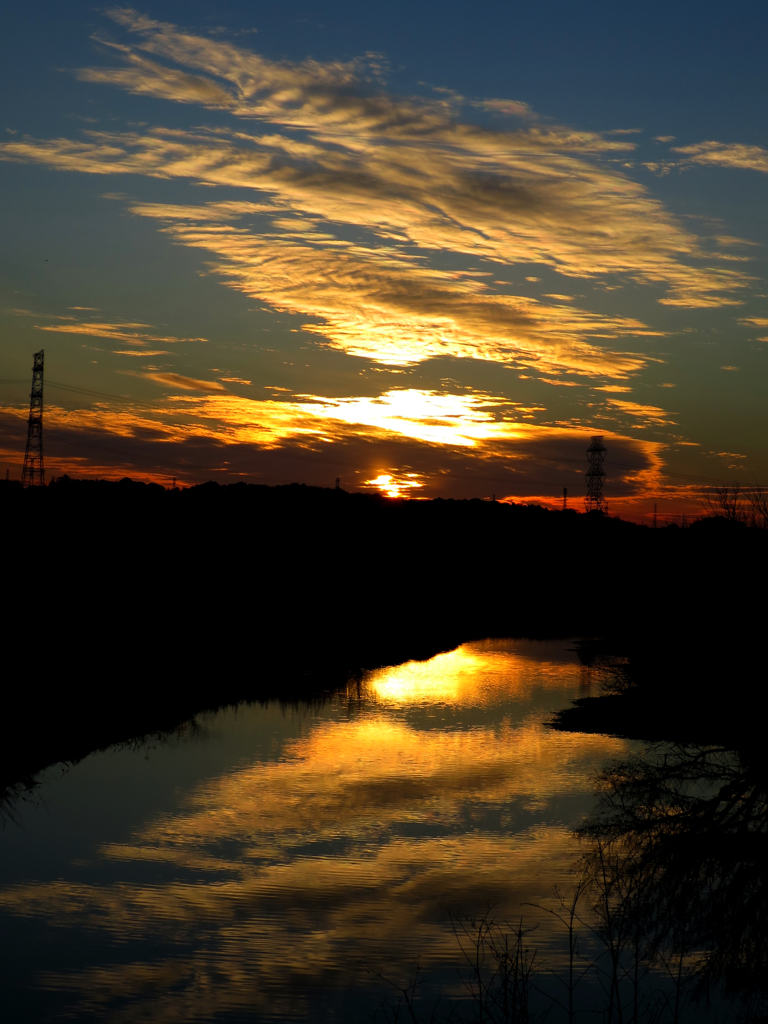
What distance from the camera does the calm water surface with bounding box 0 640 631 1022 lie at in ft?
38.8

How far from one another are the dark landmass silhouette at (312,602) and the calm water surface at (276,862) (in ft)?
9.67

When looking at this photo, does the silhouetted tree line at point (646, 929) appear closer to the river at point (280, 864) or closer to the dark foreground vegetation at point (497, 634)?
the dark foreground vegetation at point (497, 634)

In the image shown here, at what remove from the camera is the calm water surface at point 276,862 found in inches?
466

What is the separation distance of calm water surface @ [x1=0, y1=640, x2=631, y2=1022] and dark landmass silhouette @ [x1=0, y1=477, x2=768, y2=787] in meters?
2.95

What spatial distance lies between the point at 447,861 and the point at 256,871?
3.14 metres

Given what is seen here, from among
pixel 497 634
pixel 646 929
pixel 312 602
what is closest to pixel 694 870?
pixel 646 929

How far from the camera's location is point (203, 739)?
24.4m

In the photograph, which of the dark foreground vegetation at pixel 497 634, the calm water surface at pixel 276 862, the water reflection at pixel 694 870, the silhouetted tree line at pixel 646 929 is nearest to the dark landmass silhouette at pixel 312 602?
the dark foreground vegetation at pixel 497 634

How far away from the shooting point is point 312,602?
206 feet

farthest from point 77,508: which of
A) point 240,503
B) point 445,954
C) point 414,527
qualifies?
point 445,954

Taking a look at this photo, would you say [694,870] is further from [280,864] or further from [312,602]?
[312,602]

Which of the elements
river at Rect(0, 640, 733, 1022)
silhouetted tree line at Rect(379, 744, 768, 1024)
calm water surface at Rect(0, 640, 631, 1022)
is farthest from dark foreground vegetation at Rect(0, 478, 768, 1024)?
calm water surface at Rect(0, 640, 631, 1022)

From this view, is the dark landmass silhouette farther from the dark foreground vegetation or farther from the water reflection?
the water reflection

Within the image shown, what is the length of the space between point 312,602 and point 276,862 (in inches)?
1856
